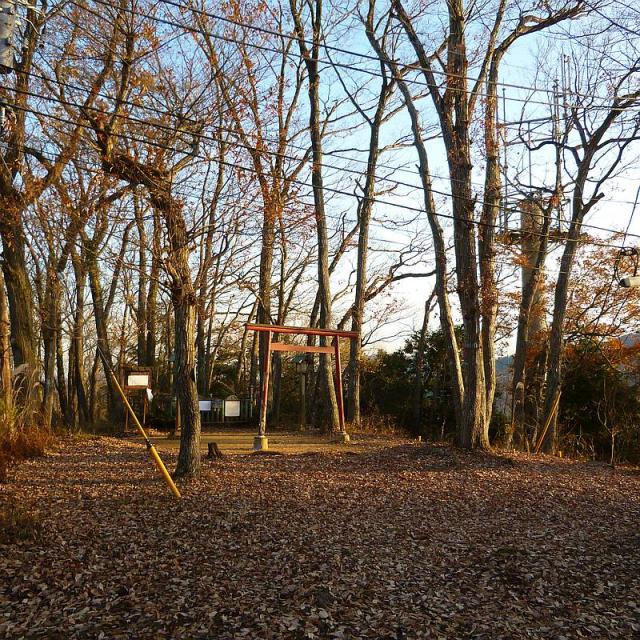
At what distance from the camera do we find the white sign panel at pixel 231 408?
1791 cm

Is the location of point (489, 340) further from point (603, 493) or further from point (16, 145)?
point (16, 145)

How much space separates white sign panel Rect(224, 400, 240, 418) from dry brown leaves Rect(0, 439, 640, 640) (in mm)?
8674

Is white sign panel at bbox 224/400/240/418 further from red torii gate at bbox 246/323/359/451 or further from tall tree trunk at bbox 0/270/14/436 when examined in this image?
tall tree trunk at bbox 0/270/14/436

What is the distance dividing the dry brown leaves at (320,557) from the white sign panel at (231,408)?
867cm

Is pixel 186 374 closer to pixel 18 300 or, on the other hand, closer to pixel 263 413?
pixel 263 413

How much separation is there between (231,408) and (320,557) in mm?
12731

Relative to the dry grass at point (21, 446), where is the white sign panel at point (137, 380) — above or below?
above

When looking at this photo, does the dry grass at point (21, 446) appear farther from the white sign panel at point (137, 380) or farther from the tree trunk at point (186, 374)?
the white sign panel at point (137, 380)

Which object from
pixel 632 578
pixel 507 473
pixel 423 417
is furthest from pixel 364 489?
pixel 423 417

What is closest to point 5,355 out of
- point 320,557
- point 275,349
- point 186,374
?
point 275,349

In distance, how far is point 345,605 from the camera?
4527 mm

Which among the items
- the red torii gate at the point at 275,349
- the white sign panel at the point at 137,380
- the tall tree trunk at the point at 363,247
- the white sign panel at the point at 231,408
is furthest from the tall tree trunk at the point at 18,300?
the tall tree trunk at the point at 363,247

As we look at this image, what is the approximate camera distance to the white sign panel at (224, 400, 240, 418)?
1791 cm

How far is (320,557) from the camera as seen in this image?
18.2ft
